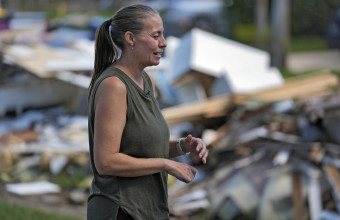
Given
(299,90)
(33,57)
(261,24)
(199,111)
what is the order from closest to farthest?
(199,111), (299,90), (33,57), (261,24)

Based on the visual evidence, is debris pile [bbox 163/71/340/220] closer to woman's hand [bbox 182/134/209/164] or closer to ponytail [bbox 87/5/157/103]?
woman's hand [bbox 182/134/209/164]

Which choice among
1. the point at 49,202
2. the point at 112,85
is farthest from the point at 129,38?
the point at 49,202

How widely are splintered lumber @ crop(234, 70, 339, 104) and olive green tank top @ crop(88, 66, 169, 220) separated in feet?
18.5

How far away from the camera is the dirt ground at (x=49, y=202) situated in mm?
7203

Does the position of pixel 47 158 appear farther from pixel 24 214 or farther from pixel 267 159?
pixel 267 159

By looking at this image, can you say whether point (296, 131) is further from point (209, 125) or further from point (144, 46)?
point (144, 46)

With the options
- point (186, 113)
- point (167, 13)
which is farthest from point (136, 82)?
point (167, 13)

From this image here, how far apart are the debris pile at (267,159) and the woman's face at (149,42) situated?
13.2ft

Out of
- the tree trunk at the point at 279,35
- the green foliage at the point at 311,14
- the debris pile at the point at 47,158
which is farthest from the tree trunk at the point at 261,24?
the debris pile at the point at 47,158

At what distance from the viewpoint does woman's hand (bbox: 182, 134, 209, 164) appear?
2.79 meters

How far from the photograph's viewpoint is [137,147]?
2656 millimetres

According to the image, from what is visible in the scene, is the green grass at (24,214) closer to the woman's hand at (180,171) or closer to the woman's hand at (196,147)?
the woman's hand at (196,147)

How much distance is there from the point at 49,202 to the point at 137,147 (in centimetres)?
517

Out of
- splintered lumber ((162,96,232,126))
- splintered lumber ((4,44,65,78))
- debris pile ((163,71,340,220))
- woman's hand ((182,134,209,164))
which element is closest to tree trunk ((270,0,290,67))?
splintered lumber ((4,44,65,78))
